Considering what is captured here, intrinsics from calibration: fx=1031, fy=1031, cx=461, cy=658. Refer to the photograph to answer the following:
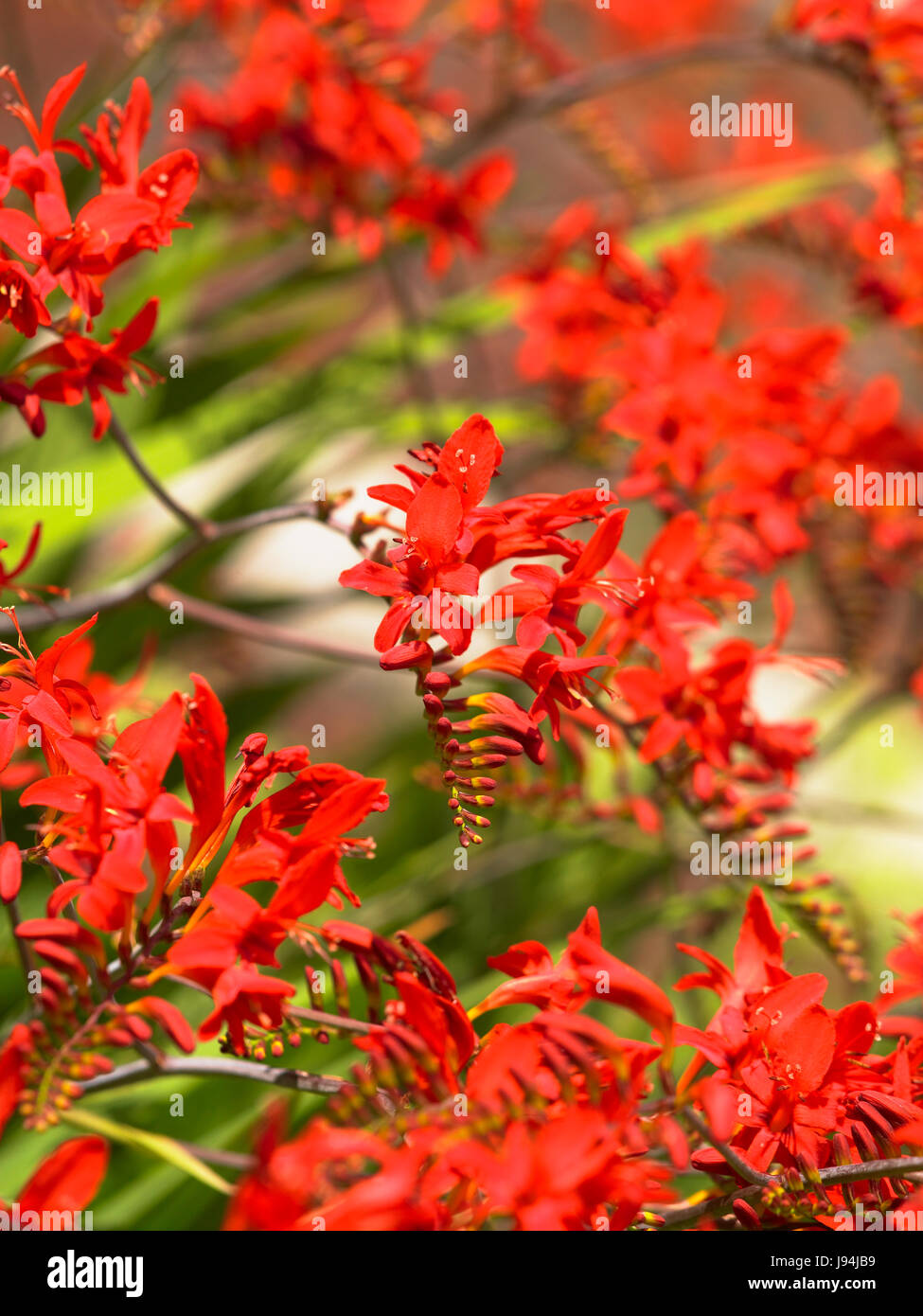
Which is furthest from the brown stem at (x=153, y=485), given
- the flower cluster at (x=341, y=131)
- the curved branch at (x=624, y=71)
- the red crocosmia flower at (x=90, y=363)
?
the curved branch at (x=624, y=71)

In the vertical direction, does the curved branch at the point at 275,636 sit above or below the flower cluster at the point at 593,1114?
above

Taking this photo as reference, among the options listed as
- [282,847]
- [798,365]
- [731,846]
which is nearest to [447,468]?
[282,847]

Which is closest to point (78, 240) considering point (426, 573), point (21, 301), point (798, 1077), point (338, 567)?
point (21, 301)

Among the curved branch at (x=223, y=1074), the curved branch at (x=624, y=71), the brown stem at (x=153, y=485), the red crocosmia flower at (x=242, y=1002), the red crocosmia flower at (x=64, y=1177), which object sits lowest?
the red crocosmia flower at (x=64, y=1177)

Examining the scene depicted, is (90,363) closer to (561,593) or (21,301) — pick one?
(21,301)

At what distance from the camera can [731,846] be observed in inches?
21.7

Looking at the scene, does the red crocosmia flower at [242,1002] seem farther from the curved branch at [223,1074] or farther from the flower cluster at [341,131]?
the flower cluster at [341,131]

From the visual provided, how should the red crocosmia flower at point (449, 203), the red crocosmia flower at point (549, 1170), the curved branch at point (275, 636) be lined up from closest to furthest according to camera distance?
the red crocosmia flower at point (549, 1170) → the curved branch at point (275, 636) → the red crocosmia flower at point (449, 203)

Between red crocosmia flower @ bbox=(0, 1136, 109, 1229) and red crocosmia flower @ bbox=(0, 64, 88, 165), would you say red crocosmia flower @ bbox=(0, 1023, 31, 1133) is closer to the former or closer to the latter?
red crocosmia flower @ bbox=(0, 1136, 109, 1229)

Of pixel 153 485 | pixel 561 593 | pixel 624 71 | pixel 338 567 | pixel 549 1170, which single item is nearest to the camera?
pixel 549 1170

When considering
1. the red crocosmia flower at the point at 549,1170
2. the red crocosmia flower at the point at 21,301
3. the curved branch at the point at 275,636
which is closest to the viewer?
the red crocosmia flower at the point at 549,1170

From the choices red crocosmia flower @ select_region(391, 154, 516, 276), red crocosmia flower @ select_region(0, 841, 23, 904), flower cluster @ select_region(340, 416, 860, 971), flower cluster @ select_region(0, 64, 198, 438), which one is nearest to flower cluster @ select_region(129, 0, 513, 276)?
red crocosmia flower @ select_region(391, 154, 516, 276)

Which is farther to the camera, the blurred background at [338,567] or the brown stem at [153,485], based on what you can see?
the blurred background at [338,567]
